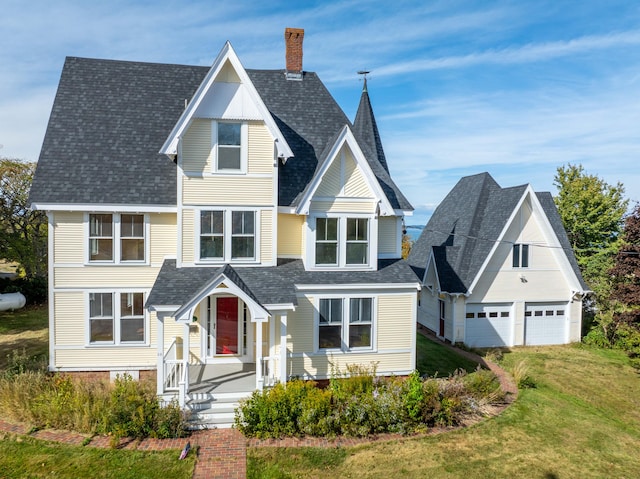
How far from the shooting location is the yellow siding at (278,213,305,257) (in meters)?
16.3

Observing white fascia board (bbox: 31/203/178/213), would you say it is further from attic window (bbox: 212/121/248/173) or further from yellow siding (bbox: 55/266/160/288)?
attic window (bbox: 212/121/248/173)

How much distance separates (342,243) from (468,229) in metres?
Result: 12.0

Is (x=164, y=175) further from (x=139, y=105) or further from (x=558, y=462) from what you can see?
(x=558, y=462)

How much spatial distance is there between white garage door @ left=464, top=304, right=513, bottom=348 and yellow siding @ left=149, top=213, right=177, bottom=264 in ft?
50.7

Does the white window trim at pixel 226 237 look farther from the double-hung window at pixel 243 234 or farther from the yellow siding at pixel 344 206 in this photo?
the yellow siding at pixel 344 206

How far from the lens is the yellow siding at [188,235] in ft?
50.1

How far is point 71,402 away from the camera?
1262 centimetres

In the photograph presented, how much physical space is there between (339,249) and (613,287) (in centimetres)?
1842

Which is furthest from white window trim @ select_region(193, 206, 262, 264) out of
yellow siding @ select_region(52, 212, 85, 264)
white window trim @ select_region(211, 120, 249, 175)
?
yellow siding @ select_region(52, 212, 85, 264)

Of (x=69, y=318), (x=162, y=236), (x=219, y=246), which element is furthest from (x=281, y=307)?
(x=69, y=318)

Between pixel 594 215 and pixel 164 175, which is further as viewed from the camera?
pixel 594 215

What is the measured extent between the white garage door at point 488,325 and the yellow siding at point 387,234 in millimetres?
8388

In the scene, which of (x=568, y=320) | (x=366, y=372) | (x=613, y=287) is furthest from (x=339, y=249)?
A: (x=613, y=287)

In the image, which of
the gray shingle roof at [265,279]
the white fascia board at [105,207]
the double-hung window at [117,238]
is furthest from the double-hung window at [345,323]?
the double-hung window at [117,238]
